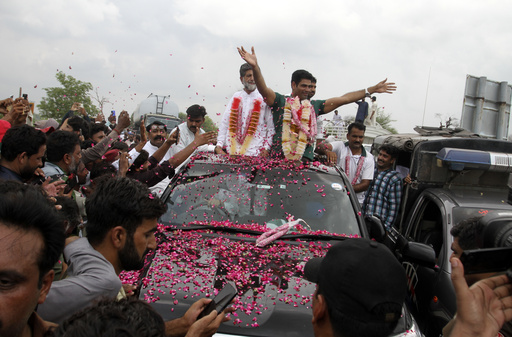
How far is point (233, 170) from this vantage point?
426 cm

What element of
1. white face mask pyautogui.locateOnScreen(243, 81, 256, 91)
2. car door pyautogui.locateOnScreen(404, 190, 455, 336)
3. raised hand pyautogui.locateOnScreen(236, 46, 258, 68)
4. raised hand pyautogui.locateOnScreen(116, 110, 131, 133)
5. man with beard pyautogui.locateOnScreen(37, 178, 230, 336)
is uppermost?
raised hand pyautogui.locateOnScreen(236, 46, 258, 68)

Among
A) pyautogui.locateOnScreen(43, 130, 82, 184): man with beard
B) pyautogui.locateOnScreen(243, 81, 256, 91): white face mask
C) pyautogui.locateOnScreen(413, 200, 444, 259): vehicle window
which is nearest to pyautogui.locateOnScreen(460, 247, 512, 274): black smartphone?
pyautogui.locateOnScreen(43, 130, 82, 184): man with beard

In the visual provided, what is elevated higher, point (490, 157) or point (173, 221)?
point (490, 157)

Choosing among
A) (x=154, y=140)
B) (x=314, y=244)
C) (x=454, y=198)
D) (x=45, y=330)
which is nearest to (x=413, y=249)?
(x=314, y=244)

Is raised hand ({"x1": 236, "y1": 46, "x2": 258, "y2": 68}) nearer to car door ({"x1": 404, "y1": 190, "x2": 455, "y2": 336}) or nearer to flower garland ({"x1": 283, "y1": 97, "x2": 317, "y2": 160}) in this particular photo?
flower garland ({"x1": 283, "y1": 97, "x2": 317, "y2": 160})

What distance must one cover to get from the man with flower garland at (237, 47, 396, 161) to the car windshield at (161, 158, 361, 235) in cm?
81

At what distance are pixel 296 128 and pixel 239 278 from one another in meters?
2.54

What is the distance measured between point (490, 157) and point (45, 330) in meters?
4.71

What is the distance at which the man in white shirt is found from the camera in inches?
246

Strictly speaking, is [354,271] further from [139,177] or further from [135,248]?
[139,177]

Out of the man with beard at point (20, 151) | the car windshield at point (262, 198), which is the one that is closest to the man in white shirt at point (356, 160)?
the car windshield at point (262, 198)

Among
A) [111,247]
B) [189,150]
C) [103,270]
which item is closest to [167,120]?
[189,150]

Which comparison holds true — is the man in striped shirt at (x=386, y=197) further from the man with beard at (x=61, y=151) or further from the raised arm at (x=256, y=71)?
the man with beard at (x=61, y=151)

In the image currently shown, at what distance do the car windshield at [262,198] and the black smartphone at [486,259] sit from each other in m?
2.35
